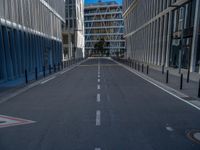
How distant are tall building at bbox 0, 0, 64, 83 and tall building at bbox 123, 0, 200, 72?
648 inches

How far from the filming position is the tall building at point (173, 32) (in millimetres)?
21138

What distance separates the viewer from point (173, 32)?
27.9 meters

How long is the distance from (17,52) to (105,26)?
93123 mm

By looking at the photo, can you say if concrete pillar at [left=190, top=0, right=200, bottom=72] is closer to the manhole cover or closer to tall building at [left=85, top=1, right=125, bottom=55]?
the manhole cover

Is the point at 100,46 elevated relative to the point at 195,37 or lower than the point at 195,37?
elevated

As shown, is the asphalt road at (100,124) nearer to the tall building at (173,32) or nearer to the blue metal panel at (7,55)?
the blue metal panel at (7,55)

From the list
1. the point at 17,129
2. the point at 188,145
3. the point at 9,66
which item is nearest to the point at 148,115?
the point at 188,145

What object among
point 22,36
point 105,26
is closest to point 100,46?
point 105,26

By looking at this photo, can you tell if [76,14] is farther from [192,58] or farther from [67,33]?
[192,58]

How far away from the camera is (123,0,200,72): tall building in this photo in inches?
832

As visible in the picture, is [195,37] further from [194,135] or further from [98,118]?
[98,118]

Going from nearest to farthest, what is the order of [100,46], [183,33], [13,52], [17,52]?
1. [13,52]
2. [17,52]
3. [183,33]
4. [100,46]

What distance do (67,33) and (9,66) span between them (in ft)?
183

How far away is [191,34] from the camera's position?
22.2m
